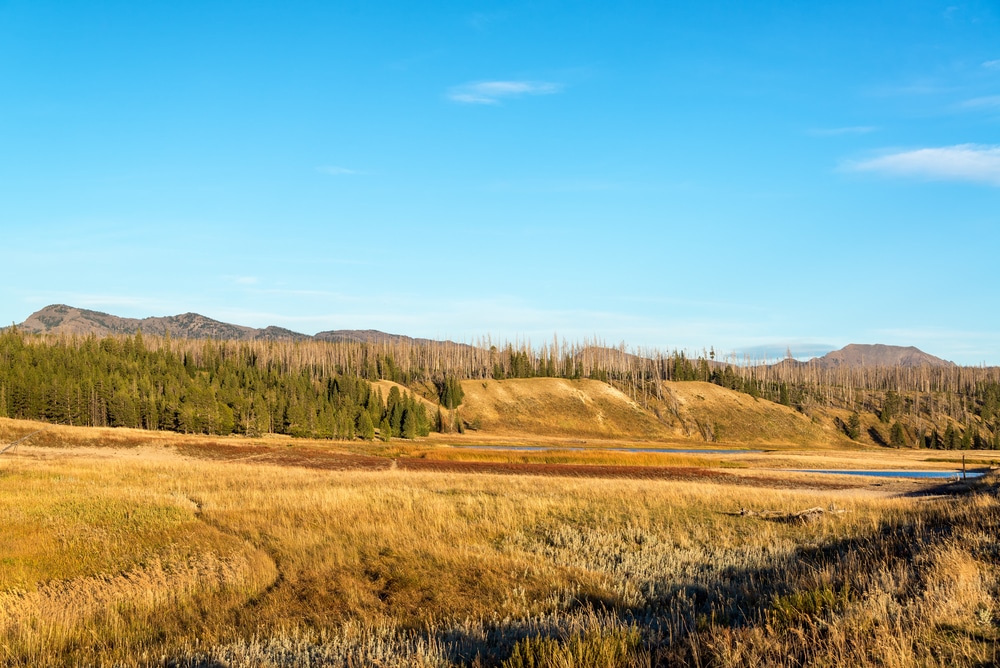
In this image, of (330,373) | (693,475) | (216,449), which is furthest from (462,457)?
(330,373)

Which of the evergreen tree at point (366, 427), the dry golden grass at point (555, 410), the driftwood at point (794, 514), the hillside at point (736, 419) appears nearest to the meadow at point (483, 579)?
the driftwood at point (794, 514)

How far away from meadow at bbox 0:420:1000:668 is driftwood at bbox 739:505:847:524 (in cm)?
10

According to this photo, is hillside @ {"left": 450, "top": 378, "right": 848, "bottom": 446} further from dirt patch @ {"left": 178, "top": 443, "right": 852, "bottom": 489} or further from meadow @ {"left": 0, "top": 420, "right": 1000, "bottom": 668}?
meadow @ {"left": 0, "top": 420, "right": 1000, "bottom": 668}

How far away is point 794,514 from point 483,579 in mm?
13042

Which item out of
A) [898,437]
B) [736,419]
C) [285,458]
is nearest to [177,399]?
[285,458]

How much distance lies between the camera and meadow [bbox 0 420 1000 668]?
6996mm

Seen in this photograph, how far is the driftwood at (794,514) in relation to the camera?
1969 centimetres

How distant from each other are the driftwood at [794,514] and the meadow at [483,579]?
101mm

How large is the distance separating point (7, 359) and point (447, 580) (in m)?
143

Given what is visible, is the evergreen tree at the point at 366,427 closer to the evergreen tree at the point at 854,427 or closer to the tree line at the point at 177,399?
the tree line at the point at 177,399

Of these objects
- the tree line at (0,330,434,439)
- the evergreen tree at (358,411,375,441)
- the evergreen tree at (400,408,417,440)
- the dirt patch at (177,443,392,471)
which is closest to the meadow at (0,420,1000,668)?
the dirt patch at (177,443,392,471)

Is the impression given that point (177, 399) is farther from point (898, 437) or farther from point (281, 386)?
point (898, 437)

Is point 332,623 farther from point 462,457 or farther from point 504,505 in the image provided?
point 462,457

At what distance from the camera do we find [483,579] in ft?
38.1
